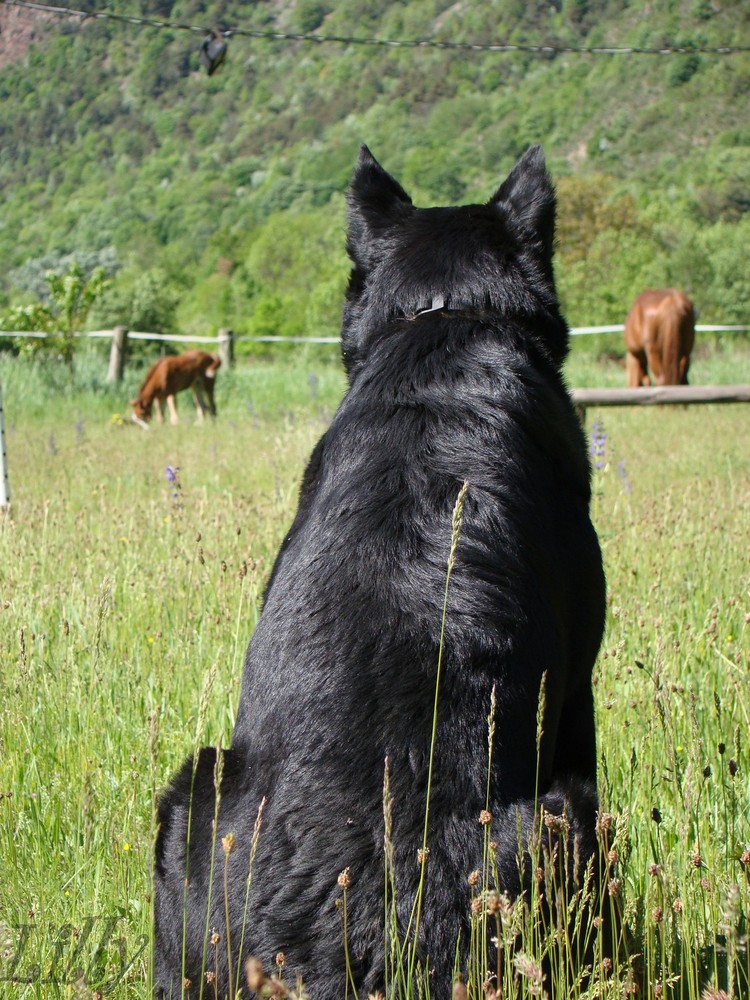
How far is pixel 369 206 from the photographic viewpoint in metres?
2.79

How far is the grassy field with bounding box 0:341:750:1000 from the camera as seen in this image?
1.88 meters

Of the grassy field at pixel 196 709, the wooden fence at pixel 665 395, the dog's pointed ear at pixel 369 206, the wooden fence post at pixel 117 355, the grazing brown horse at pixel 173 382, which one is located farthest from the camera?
the wooden fence post at pixel 117 355

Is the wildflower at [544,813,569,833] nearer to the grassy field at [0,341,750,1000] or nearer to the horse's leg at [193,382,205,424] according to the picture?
the grassy field at [0,341,750,1000]

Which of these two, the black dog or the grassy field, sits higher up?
the black dog

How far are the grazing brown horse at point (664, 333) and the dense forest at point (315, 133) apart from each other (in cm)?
3083

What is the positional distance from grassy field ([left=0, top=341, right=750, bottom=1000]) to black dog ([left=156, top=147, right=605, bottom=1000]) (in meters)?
0.16

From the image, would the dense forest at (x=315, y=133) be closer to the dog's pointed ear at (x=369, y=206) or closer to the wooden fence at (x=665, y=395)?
the wooden fence at (x=665, y=395)

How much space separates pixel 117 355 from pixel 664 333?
10121 millimetres

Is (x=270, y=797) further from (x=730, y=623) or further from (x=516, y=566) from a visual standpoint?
(x=730, y=623)

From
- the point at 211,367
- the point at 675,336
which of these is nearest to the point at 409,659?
the point at 675,336


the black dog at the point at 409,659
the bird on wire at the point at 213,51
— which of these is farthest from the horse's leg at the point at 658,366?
the black dog at the point at 409,659

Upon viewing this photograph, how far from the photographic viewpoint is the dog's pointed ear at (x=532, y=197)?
2650 millimetres

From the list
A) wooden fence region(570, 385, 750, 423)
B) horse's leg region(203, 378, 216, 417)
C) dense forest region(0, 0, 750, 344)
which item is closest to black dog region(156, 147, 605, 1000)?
wooden fence region(570, 385, 750, 423)

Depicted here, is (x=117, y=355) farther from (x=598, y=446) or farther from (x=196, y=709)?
(x=196, y=709)
